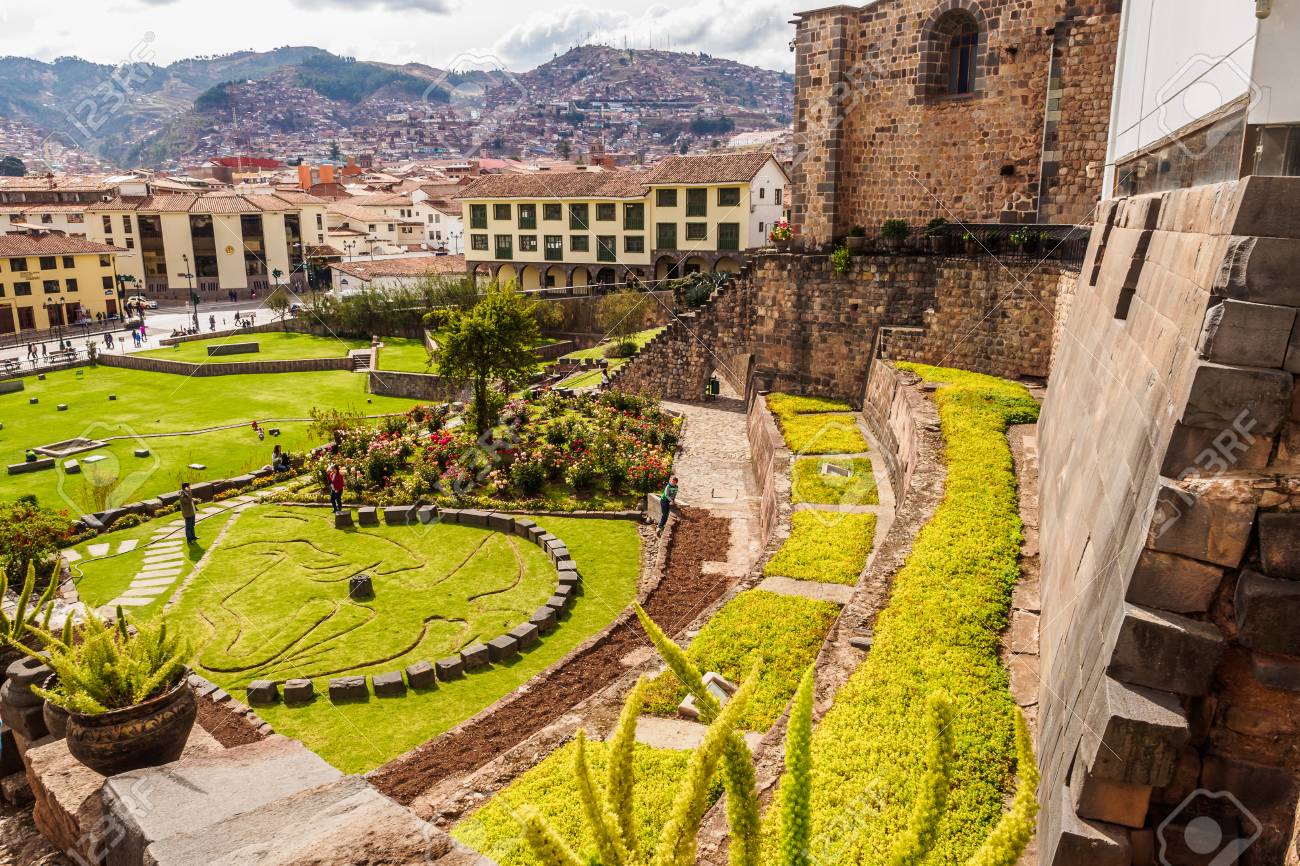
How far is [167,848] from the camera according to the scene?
15.1 feet

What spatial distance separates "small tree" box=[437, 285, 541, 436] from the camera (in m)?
24.6

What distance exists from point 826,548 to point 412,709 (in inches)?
263

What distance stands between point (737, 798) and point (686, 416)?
25644mm

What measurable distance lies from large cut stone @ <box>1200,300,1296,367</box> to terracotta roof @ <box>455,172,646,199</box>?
55.7 m

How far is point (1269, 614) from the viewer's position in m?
4.49

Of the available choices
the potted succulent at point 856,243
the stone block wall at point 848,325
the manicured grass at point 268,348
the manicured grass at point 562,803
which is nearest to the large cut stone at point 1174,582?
the manicured grass at point 562,803

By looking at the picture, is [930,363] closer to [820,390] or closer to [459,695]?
[820,390]

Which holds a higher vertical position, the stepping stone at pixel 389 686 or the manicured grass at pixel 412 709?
the stepping stone at pixel 389 686

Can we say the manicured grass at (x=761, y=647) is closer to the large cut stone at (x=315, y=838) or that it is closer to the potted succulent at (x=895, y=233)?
the large cut stone at (x=315, y=838)

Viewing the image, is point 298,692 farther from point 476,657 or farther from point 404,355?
point 404,355

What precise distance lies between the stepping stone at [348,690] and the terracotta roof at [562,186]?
1974 inches

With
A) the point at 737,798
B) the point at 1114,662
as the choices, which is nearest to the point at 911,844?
the point at 737,798

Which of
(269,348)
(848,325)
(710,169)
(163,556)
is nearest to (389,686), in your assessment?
(163,556)

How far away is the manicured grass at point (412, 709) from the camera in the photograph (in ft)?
36.2
